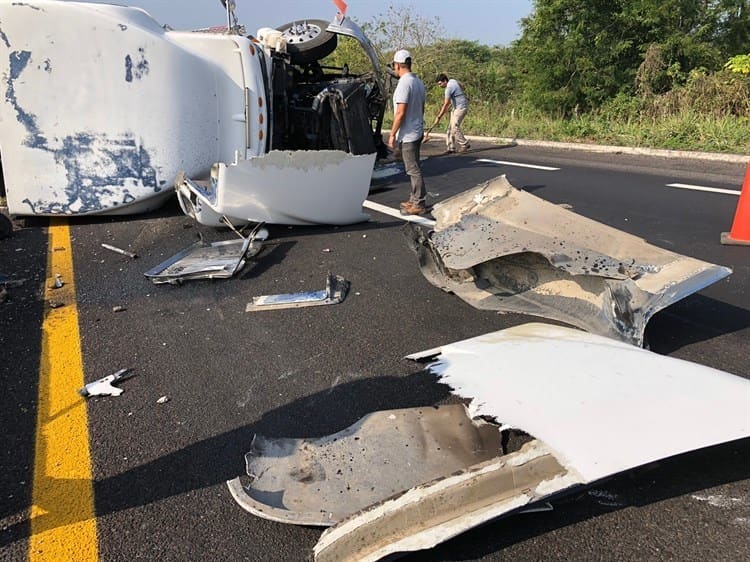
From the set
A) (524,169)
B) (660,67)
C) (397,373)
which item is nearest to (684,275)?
(397,373)

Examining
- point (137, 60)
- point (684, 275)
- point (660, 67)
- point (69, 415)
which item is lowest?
point (69, 415)

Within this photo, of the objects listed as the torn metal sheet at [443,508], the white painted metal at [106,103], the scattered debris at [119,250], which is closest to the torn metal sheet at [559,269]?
the torn metal sheet at [443,508]

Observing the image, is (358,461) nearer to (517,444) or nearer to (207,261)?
(517,444)

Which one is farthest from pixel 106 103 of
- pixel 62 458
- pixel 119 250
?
pixel 62 458

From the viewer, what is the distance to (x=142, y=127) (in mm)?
5387

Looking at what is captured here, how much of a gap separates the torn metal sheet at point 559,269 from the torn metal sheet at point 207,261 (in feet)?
4.91

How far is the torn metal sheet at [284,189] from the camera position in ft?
15.9

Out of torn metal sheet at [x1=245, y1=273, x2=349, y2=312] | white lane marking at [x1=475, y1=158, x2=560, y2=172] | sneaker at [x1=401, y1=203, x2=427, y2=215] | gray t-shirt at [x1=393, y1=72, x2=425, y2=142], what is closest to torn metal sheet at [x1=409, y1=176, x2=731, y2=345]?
torn metal sheet at [x1=245, y1=273, x2=349, y2=312]

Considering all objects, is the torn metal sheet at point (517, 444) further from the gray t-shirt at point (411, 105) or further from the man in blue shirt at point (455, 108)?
the man in blue shirt at point (455, 108)

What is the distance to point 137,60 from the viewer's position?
5.25m

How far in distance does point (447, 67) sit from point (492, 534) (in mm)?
22056

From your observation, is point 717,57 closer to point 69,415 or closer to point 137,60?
point 137,60

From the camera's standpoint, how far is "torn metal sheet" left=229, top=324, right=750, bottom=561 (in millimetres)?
1674

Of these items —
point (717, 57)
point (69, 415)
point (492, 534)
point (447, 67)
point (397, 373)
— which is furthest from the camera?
point (447, 67)
